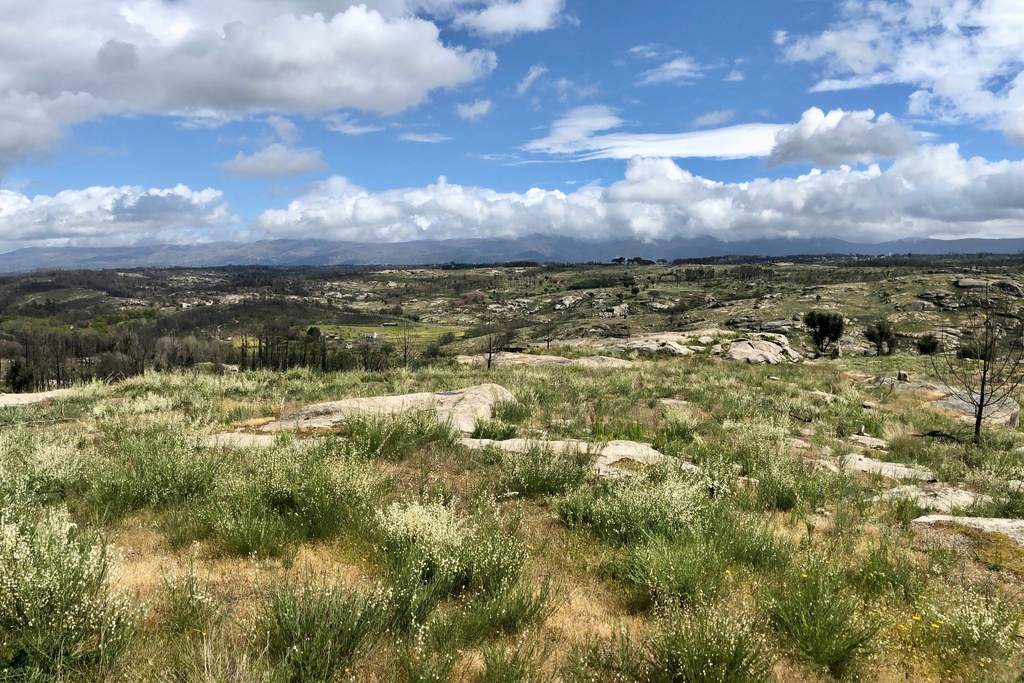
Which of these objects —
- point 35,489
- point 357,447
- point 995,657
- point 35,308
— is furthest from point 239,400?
point 35,308

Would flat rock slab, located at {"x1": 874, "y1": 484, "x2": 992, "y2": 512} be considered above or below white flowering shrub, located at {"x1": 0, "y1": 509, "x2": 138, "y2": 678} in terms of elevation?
below

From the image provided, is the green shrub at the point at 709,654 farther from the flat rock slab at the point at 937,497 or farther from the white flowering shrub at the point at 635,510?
the flat rock slab at the point at 937,497

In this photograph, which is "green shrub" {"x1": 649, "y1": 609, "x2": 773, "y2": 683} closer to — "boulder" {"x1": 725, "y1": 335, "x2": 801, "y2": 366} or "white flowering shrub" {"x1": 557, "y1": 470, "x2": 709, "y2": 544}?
"white flowering shrub" {"x1": 557, "y1": 470, "x2": 709, "y2": 544}

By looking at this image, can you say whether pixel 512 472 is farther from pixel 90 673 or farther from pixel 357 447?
pixel 90 673

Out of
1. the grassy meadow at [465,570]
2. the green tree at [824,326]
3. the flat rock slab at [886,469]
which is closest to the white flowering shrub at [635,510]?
the grassy meadow at [465,570]

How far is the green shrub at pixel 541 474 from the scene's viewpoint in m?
7.14

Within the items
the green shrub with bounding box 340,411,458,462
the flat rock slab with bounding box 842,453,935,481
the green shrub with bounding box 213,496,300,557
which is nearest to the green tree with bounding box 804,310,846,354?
the flat rock slab with bounding box 842,453,935,481

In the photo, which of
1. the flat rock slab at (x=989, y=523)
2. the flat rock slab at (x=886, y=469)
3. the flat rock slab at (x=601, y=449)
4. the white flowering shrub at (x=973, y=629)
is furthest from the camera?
the flat rock slab at (x=886, y=469)

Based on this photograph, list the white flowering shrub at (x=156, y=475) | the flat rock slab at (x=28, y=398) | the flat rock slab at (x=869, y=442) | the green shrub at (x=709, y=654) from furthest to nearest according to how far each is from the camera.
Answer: the flat rock slab at (x=28, y=398) → the flat rock slab at (x=869, y=442) → the white flowering shrub at (x=156, y=475) → the green shrub at (x=709, y=654)

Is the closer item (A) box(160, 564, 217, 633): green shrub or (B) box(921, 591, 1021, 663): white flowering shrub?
(A) box(160, 564, 217, 633): green shrub

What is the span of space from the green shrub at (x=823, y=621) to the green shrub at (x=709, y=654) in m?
0.57

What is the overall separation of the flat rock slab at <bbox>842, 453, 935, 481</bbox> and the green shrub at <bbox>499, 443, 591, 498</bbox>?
6.04 meters

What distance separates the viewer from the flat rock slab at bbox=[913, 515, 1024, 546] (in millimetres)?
6395

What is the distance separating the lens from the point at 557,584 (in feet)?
15.0
